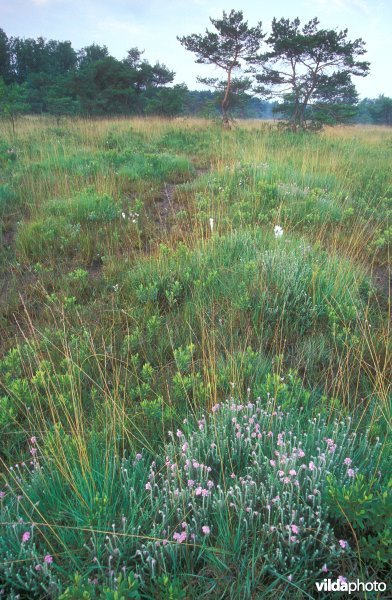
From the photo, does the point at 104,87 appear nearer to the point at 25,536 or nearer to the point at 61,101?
the point at 61,101

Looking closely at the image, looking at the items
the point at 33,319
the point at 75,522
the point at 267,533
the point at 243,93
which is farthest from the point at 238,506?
the point at 243,93

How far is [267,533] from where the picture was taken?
1.52 metres

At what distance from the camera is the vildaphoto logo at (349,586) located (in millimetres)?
1381

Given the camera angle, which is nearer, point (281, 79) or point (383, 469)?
point (383, 469)

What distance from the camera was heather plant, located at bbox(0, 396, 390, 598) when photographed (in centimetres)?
144

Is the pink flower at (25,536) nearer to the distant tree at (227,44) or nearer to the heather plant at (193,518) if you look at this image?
the heather plant at (193,518)

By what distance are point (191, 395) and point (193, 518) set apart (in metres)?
0.98

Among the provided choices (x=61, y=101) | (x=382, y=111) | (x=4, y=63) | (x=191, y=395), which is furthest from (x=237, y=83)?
(x=382, y=111)

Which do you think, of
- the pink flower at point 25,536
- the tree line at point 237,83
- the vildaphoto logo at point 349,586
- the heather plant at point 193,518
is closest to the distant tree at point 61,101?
the tree line at point 237,83

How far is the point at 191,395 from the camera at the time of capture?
98.0 inches

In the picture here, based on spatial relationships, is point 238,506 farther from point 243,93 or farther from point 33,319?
point 243,93

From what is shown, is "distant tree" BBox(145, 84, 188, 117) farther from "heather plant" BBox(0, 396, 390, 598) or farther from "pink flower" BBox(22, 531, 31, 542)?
"pink flower" BBox(22, 531, 31, 542)

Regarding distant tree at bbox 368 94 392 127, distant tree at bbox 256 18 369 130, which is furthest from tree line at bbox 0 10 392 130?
distant tree at bbox 368 94 392 127

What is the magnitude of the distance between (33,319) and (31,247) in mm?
1730
